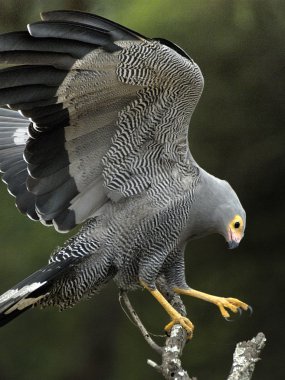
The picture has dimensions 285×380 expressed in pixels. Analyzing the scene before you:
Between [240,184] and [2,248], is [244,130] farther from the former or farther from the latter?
[2,248]

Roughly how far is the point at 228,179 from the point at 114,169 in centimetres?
194

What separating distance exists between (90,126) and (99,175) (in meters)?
0.22

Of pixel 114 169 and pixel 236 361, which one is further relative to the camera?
pixel 114 169

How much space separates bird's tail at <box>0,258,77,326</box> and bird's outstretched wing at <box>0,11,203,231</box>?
174 mm

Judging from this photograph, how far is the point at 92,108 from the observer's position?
9.52 feet

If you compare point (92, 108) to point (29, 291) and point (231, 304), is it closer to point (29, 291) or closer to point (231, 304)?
point (29, 291)

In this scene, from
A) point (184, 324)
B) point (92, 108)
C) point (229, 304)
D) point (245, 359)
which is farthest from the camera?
point (229, 304)

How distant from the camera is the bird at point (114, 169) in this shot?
2.73 meters

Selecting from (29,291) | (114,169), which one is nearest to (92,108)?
(114,169)

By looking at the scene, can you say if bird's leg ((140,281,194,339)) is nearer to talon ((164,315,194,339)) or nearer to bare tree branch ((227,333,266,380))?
talon ((164,315,194,339))

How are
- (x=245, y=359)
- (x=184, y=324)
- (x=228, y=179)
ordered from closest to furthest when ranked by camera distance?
(x=245, y=359) → (x=184, y=324) → (x=228, y=179)

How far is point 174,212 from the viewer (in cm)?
309

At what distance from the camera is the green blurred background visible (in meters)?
4.94

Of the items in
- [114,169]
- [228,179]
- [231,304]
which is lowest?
[228,179]
